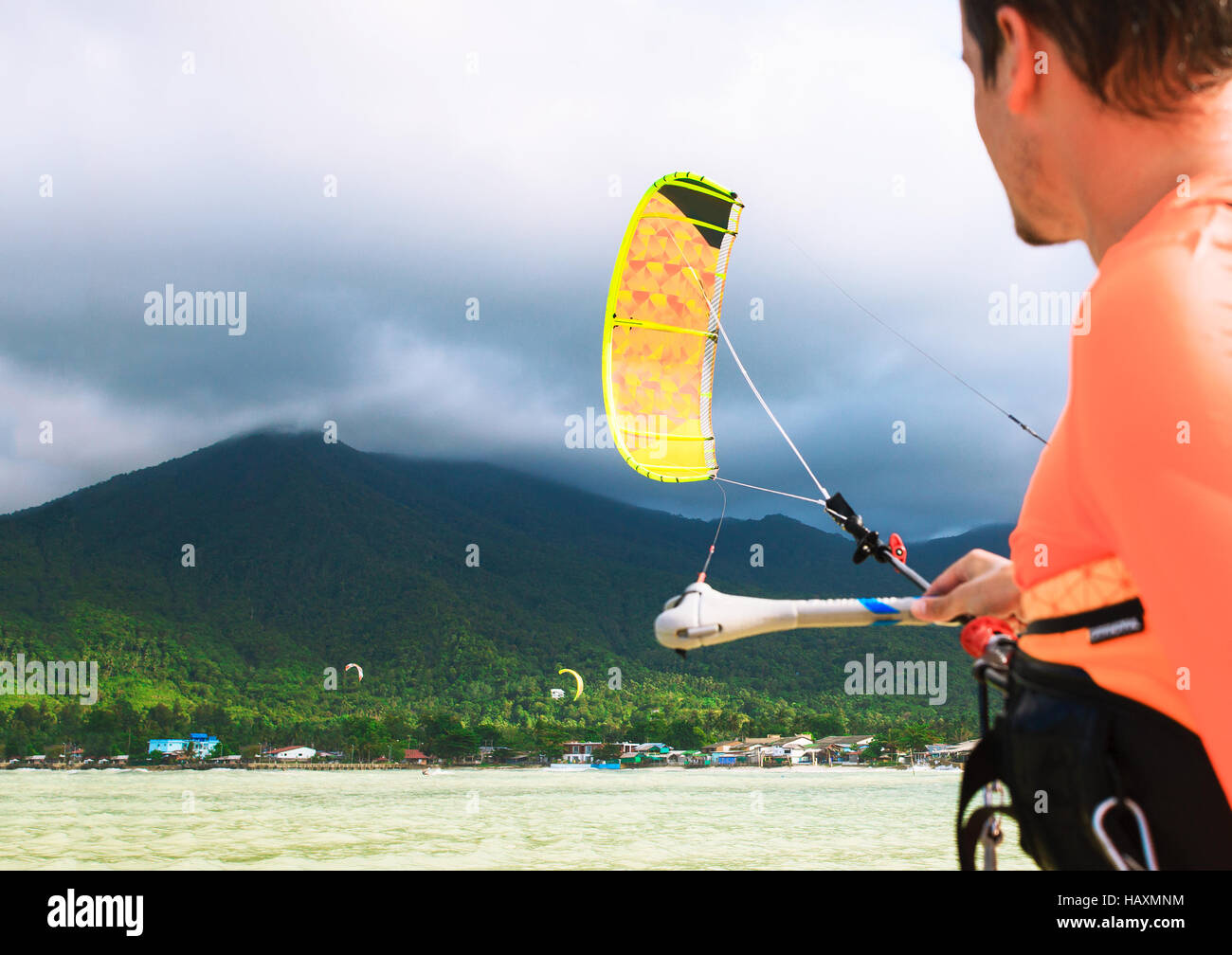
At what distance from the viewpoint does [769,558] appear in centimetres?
18575

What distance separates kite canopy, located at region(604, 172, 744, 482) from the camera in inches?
188

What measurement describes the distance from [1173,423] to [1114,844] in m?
0.54

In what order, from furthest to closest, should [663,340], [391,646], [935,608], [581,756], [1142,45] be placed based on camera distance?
[581,756] → [391,646] → [663,340] → [935,608] → [1142,45]

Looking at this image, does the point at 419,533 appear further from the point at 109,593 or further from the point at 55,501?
the point at 55,501

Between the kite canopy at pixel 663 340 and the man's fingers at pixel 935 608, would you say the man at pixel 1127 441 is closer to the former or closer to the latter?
the man's fingers at pixel 935 608

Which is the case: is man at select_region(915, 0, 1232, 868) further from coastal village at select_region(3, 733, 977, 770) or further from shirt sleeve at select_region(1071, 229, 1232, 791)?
coastal village at select_region(3, 733, 977, 770)

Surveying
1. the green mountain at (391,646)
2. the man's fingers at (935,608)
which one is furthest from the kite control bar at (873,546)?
the green mountain at (391,646)

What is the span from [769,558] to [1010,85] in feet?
617

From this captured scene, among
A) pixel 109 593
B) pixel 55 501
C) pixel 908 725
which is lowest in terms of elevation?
pixel 908 725

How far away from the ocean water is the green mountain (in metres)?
7.63

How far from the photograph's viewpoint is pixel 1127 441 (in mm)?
695

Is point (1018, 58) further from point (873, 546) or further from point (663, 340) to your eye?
point (663, 340)

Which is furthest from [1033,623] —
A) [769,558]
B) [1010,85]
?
[769,558]

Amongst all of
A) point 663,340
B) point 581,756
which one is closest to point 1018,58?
point 663,340
